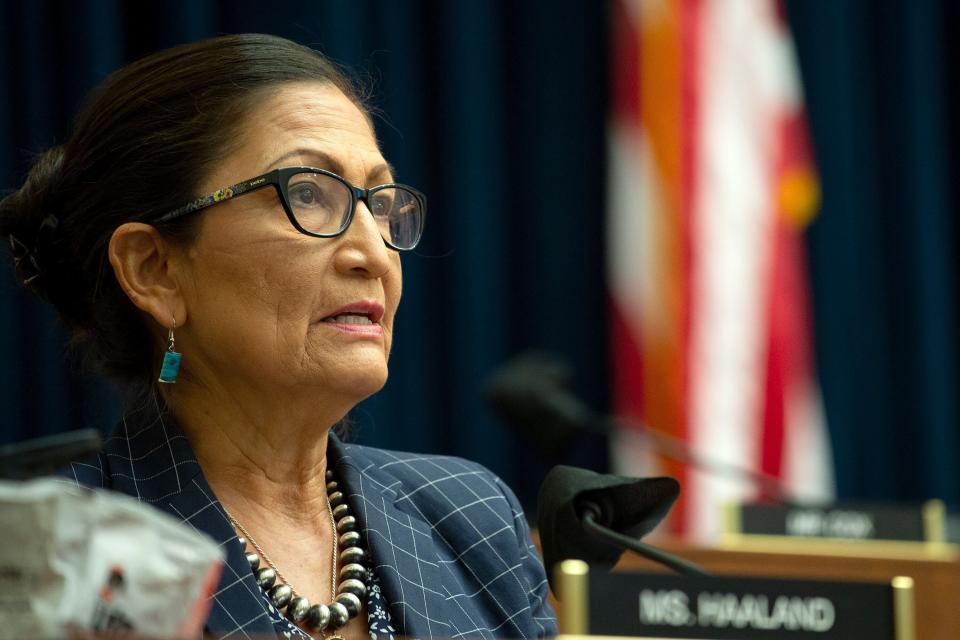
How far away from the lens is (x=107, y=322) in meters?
1.69

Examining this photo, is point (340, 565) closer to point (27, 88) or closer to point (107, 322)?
point (107, 322)

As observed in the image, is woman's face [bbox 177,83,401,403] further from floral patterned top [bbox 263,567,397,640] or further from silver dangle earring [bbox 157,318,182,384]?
floral patterned top [bbox 263,567,397,640]

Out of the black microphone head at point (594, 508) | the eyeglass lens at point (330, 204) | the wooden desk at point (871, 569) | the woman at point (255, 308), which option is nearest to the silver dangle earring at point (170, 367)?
the woman at point (255, 308)

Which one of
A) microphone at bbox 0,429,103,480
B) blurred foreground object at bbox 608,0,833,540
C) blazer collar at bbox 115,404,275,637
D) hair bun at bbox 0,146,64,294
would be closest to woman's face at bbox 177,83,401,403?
blazer collar at bbox 115,404,275,637

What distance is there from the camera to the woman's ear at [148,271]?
62.9 inches

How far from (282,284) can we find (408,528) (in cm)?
38

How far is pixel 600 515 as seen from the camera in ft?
5.16

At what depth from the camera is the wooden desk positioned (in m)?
2.51

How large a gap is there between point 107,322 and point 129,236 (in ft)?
0.51

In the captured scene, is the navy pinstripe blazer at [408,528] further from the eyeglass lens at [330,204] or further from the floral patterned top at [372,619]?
the eyeglass lens at [330,204]

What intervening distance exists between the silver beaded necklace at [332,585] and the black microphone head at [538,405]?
176 cm

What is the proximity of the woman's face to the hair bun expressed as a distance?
23 centimetres

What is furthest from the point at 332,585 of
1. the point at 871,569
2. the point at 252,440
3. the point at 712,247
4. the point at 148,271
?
the point at 712,247

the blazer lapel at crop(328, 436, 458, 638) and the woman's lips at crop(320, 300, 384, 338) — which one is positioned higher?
the woman's lips at crop(320, 300, 384, 338)
